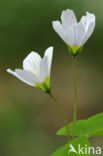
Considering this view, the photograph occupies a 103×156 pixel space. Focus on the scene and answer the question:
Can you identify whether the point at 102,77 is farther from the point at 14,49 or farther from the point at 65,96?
the point at 14,49

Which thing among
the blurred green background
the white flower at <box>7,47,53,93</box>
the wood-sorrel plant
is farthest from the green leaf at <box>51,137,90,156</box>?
the blurred green background

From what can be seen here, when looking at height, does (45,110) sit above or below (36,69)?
above

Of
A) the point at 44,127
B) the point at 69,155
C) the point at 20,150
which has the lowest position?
the point at 69,155

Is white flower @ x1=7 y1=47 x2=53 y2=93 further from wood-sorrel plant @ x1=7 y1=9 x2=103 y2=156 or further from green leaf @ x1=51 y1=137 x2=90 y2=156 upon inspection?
green leaf @ x1=51 y1=137 x2=90 y2=156

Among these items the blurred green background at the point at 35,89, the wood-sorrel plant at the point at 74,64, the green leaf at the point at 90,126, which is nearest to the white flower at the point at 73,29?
the wood-sorrel plant at the point at 74,64

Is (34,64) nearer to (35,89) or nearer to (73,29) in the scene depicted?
(73,29)

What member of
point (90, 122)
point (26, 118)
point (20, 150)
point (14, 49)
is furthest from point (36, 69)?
point (14, 49)
